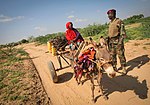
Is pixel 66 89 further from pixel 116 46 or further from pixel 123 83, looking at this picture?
pixel 116 46

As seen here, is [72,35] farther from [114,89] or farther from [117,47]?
[114,89]

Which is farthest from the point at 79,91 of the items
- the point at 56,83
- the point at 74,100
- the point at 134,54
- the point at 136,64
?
the point at 134,54

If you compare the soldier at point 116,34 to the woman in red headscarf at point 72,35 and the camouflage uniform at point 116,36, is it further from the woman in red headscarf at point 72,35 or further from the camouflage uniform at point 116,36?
the woman in red headscarf at point 72,35

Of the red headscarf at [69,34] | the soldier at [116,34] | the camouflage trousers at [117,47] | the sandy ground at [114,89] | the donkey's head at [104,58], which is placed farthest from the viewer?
the red headscarf at [69,34]

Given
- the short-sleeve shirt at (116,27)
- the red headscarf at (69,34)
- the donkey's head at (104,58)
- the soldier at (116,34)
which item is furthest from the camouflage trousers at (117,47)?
the donkey's head at (104,58)

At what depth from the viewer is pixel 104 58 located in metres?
3.52

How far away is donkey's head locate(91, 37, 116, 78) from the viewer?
10.9ft

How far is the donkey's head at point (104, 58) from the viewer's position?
3.32 m

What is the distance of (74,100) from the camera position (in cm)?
496

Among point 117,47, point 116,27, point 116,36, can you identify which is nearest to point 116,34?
point 116,36

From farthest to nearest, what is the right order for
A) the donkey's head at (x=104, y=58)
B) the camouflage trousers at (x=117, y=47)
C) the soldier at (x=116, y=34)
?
the camouflage trousers at (x=117, y=47), the soldier at (x=116, y=34), the donkey's head at (x=104, y=58)

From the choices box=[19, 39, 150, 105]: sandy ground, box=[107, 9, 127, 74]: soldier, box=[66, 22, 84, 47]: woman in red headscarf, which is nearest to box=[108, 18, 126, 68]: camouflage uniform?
box=[107, 9, 127, 74]: soldier

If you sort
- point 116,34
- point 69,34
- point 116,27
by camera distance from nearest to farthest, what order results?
point 116,27 < point 116,34 < point 69,34

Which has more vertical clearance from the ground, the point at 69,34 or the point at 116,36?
the point at 69,34
